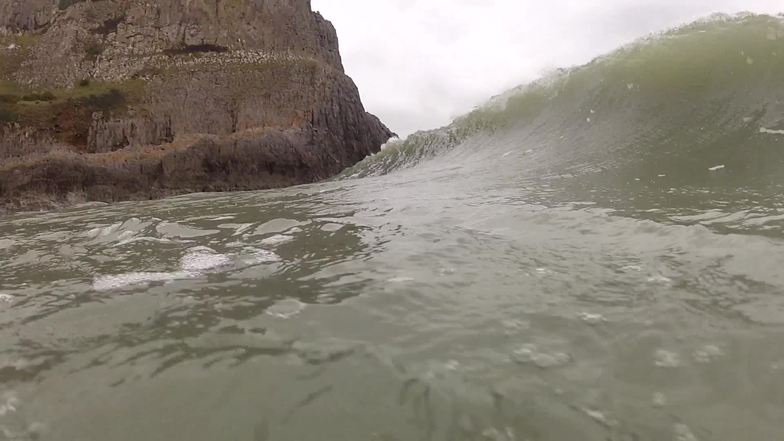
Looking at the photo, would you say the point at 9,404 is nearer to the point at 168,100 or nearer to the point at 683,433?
the point at 683,433

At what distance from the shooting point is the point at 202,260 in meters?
4.04

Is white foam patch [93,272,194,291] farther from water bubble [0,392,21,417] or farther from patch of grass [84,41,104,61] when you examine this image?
patch of grass [84,41,104,61]

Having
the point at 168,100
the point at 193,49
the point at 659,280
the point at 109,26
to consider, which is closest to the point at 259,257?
the point at 659,280

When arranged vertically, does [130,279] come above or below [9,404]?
above

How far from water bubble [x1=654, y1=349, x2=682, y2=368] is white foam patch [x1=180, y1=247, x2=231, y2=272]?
9.33 ft

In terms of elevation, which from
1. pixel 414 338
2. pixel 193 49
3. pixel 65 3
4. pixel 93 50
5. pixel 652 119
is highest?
pixel 65 3

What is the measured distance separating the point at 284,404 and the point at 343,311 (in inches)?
34.3

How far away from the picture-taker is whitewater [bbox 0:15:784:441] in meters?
1.93

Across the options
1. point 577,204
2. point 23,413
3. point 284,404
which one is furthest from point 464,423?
point 577,204

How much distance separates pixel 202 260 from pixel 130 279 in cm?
57

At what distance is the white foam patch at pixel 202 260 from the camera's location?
3.83 metres

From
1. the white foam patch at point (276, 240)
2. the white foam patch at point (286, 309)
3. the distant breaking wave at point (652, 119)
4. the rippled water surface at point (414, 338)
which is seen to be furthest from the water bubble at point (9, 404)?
the distant breaking wave at point (652, 119)

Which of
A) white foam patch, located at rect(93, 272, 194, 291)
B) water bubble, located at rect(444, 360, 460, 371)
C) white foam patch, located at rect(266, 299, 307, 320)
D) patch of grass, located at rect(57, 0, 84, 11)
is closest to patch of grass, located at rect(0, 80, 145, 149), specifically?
patch of grass, located at rect(57, 0, 84, 11)

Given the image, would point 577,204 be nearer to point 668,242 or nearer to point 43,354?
point 668,242
